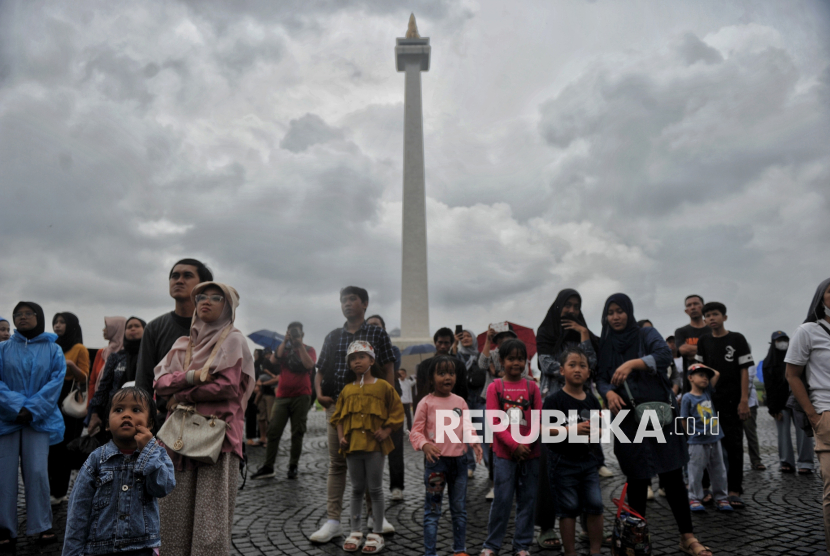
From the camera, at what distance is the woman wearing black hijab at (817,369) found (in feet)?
11.7

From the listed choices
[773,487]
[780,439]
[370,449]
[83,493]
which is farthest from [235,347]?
[780,439]

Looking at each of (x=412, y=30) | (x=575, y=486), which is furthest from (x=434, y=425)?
(x=412, y=30)

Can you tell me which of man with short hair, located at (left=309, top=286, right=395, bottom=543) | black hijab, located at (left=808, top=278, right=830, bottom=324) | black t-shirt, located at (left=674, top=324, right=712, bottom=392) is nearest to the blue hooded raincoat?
man with short hair, located at (left=309, top=286, right=395, bottom=543)

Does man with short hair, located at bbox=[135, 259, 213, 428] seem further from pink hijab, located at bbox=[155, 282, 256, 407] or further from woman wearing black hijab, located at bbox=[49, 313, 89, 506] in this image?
woman wearing black hijab, located at bbox=[49, 313, 89, 506]

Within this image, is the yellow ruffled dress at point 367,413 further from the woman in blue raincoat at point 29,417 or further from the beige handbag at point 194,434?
the woman in blue raincoat at point 29,417

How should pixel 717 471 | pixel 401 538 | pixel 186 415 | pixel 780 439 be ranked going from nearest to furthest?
1. pixel 186 415
2. pixel 401 538
3. pixel 717 471
4. pixel 780 439

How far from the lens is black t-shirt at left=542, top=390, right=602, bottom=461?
11.7ft

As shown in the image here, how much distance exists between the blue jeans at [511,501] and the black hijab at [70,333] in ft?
15.4

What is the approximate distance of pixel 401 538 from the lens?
4.24 meters

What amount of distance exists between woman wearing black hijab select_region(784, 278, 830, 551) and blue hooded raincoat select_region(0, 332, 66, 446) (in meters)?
5.55

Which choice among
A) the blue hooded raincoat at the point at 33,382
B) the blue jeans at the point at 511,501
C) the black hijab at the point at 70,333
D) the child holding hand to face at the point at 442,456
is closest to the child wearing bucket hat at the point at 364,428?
the child holding hand to face at the point at 442,456

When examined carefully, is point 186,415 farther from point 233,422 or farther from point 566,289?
point 566,289

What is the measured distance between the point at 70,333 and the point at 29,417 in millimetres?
1788

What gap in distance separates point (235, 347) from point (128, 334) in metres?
2.26
